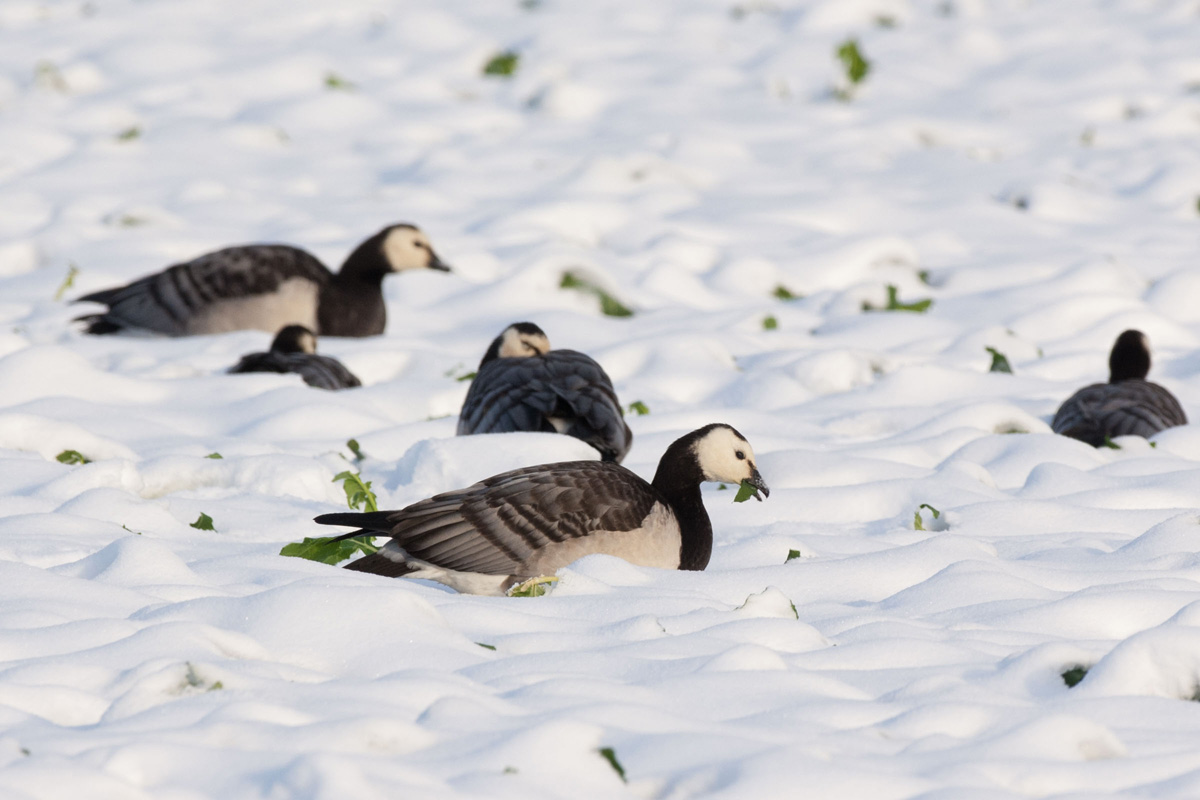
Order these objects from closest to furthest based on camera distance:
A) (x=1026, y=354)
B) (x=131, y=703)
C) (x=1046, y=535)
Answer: (x=131, y=703), (x=1046, y=535), (x=1026, y=354)

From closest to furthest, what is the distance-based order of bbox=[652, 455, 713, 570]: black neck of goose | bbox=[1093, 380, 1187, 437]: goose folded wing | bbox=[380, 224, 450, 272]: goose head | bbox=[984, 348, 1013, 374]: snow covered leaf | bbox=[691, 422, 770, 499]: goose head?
bbox=[652, 455, 713, 570]: black neck of goose, bbox=[691, 422, 770, 499]: goose head, bbox=[1093, 380, 1187, 437]: goose folded wing, bbox=[984, 348, 1013, 374]: snow covered leaf, bbox=[380, 224, 450, 272]: goose head

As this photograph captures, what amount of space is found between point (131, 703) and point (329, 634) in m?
0.64

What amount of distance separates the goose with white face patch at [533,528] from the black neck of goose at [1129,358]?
407 centimetres

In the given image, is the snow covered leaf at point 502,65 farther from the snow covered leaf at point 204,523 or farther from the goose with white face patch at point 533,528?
the snow covered leaf at point 204,523

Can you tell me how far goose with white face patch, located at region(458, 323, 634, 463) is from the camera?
6.91 metres

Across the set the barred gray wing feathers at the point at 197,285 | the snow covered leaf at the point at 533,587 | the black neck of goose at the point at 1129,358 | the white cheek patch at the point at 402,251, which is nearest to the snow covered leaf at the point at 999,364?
the black neck of goose at the point at 1129,358

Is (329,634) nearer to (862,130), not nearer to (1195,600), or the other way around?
(1195,600)

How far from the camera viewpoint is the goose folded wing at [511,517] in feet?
16.7

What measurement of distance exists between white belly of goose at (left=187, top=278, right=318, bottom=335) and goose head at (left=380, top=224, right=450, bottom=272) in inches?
23.7

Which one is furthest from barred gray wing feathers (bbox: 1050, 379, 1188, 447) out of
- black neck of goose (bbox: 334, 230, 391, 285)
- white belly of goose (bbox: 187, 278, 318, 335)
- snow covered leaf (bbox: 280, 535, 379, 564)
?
white belly of goose (bbox: 187, 278, 318, 335)

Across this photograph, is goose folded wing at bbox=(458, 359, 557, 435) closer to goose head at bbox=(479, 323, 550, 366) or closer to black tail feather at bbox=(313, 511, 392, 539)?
goose head at bbox=(479, 323, 550, 366)

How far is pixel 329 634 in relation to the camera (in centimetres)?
394

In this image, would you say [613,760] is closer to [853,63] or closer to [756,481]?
[756,481]

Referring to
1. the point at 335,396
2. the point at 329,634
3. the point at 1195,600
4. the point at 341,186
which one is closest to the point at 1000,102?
the point at 341,186
